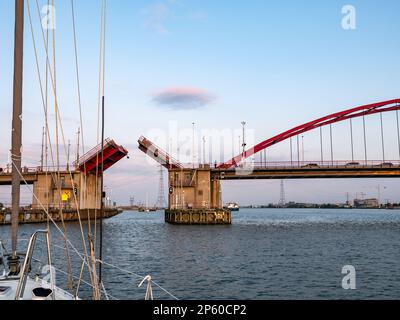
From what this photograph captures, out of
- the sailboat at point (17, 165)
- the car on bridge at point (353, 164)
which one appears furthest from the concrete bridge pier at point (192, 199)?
the sailboat at point (17, 165)

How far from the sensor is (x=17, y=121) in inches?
324

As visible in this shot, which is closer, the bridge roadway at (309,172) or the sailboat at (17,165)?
the sailboat at (17,165)

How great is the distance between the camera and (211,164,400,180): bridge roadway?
225 ft

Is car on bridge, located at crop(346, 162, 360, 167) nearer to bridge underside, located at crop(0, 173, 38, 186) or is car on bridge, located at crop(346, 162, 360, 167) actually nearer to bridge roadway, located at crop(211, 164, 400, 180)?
bridge roadway, located at crop(211, 164, 400, 180)

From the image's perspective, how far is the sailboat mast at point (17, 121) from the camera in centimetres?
810

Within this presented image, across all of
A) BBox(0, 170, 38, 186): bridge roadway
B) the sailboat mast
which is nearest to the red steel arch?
BBox(0, 170, 38, 186): bridge roadway

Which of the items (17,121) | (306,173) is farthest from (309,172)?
(17,121)

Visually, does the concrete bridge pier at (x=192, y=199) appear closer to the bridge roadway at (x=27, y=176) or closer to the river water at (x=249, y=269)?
the bridge roadway at (x=27, y=176)

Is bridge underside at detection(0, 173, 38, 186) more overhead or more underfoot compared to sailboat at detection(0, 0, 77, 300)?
more overhead

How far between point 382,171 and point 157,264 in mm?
56140
